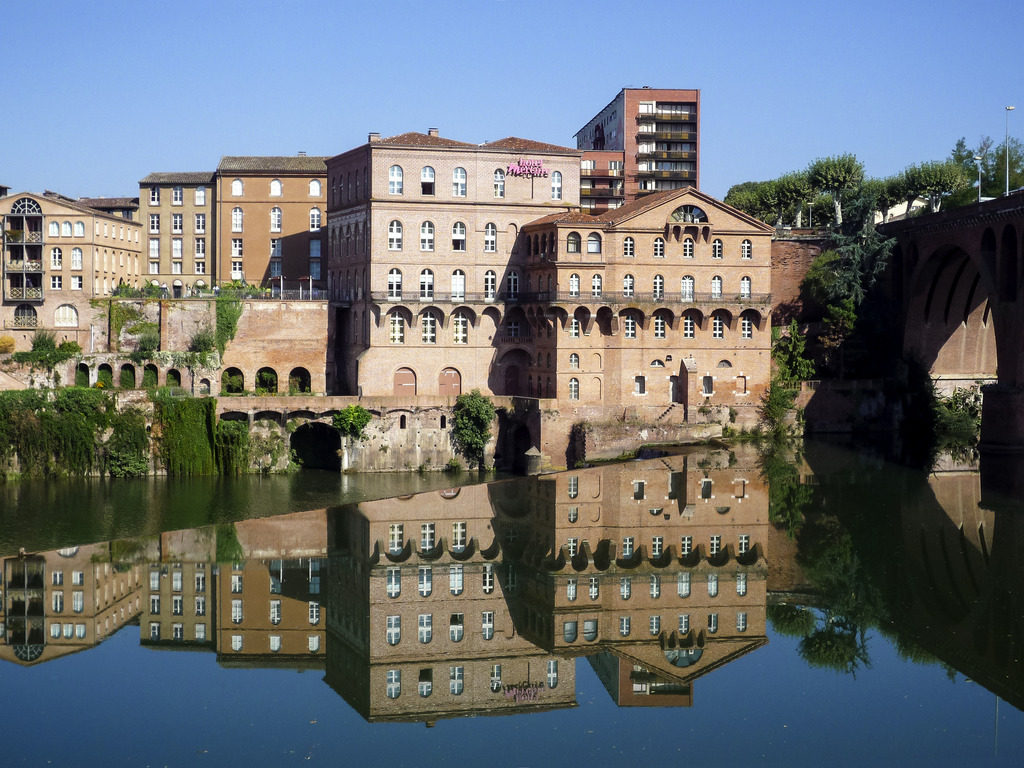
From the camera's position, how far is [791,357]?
66812 mm

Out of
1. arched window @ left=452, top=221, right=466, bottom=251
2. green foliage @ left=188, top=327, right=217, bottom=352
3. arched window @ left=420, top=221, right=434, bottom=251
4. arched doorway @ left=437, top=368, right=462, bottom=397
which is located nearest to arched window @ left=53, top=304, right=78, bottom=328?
green foliage @ left=188, top=327, right=217, bottom=352

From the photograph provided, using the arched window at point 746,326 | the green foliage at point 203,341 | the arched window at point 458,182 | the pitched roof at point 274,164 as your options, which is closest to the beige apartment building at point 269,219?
the pitched roof at point 274,164

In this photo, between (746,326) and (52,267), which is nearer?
(746,326)

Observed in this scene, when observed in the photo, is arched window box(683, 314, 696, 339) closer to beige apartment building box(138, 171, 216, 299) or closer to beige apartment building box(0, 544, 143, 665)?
beige apartment building box(0, 544, 143, 665)

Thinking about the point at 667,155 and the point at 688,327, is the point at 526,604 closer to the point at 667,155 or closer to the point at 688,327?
the point at 688,327

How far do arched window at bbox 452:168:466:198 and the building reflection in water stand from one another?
61.9 ft

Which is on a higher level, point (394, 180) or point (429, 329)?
point (394, 180)

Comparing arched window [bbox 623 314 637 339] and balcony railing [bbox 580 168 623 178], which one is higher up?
balcony railing [bbox 580 168 623 178]

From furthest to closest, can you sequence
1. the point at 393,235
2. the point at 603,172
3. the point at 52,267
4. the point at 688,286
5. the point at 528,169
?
the point at 603,172 < the point at 52,267 < the point at 528,169 < the point at 393,235 < the point at 688,286

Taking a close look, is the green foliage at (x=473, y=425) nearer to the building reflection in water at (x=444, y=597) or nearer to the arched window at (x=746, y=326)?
the building reflection in water at (x=444, y=597)

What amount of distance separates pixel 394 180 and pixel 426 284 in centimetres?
532

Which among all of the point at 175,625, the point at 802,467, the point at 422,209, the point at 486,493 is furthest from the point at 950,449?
the point at 175,625

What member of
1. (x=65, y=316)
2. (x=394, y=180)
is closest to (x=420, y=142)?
(x=394, y=180)

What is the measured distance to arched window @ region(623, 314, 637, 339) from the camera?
6231 cm
